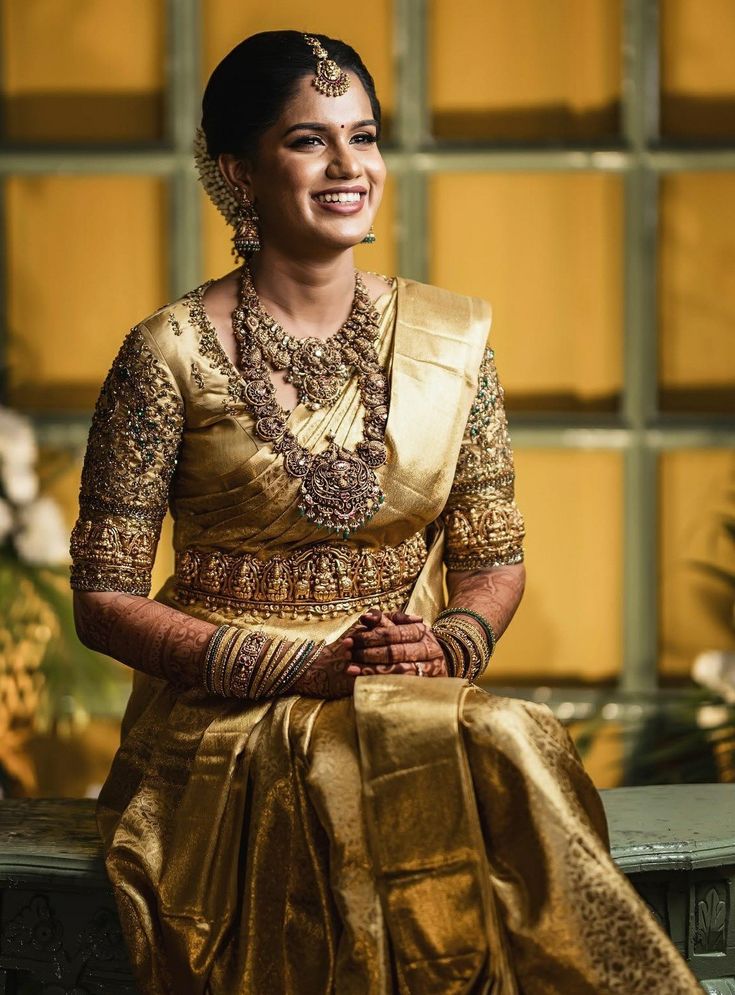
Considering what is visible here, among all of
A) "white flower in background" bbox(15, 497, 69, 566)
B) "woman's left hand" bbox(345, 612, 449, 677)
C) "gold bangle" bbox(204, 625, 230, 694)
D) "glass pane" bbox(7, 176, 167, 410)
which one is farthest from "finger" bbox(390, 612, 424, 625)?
"glass pane" bbox(7, 176, 167, 410)

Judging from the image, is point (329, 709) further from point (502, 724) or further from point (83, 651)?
point (83, 651)

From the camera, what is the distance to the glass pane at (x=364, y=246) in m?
3.76

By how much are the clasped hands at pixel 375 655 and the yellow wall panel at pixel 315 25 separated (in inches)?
74.3

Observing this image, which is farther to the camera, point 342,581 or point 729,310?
point 729,310

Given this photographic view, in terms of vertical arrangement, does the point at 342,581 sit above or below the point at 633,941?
above

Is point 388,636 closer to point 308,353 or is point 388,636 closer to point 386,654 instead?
point 386,654

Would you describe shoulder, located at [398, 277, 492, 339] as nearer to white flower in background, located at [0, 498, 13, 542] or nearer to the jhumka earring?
the jhumka earring

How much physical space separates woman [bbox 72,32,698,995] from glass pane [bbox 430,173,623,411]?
4.43 ft

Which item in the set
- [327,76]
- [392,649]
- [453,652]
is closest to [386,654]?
[392,649]

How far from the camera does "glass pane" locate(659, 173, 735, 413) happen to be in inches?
147

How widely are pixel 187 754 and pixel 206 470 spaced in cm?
37

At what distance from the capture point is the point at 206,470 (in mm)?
2242

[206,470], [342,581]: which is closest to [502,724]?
[342,581]

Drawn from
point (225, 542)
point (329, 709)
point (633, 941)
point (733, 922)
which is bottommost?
point (733, 922)
